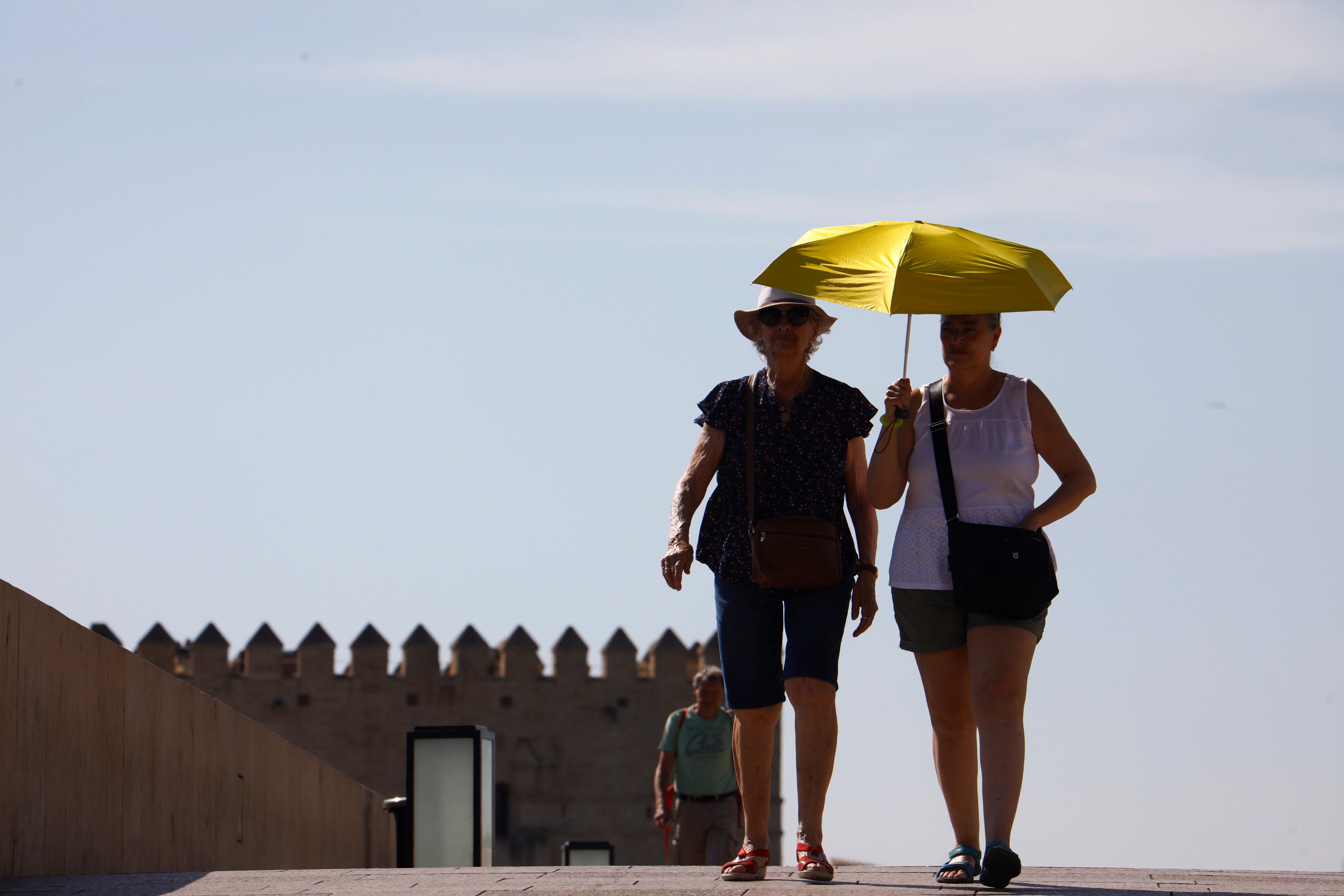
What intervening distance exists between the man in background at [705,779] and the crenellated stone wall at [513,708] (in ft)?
85.0

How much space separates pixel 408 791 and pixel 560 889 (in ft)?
15.9

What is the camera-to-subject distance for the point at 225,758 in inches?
359

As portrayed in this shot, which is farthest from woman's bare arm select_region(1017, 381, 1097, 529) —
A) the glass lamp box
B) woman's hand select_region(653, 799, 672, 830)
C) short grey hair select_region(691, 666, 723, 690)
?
woman's hand select_region(653, 799, 672, 830)

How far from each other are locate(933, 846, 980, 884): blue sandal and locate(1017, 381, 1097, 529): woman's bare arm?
0.92m

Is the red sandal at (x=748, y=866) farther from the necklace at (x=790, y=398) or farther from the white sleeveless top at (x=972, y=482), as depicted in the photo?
the necklace at (x=790, y=398)

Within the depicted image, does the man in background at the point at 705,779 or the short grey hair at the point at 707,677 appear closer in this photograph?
the man in background at the point at 705,779

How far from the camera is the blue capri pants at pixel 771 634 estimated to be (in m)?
5.42

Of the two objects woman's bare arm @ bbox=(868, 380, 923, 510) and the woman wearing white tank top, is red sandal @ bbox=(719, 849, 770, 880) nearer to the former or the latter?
the woman wearing white tank top

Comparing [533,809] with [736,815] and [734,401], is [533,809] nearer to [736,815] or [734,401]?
[736,815]

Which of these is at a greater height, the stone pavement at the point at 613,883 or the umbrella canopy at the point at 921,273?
the umbrella canopy at the point at 921,273

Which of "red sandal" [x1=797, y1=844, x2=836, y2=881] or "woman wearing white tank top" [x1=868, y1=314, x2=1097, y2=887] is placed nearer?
"red sandal" [x1=797, y1=844, x2=836, y2=881]

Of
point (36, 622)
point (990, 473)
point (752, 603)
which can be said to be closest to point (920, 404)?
point (990, 473)

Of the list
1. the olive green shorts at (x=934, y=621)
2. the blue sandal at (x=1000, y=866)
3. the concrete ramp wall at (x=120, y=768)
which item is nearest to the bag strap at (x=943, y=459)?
the olive green shorts at (x=934, y=621)

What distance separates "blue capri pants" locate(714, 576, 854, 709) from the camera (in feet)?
17.8
